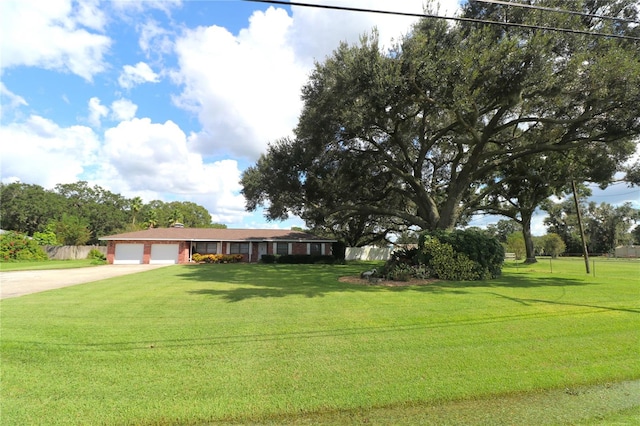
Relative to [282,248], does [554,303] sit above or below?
below

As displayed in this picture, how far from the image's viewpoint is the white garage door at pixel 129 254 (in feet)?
97.5

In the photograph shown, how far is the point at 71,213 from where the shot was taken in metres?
51.5

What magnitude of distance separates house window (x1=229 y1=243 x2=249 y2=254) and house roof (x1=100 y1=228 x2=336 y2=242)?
2.16ft

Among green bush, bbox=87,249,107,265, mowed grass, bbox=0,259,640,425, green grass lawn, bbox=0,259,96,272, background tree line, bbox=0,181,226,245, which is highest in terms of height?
background tree line, bbox=0,181,226,245

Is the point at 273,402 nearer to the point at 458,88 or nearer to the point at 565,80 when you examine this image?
the point at 458,88

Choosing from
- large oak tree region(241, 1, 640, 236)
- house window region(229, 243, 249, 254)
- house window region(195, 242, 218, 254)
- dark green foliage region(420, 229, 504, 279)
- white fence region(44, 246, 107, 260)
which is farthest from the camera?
white fence region(44, 246, 107, 260)

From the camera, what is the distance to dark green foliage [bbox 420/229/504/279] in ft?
51.3

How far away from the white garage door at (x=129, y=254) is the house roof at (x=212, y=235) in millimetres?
764

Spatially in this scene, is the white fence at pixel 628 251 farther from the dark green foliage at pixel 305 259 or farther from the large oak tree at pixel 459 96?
the dark green foliage at pixel 305 259

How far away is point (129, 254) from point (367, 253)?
2385 centimetres

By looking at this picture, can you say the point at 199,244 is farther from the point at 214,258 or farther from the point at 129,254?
the point at 129,254

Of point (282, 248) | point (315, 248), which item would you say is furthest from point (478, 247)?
point (282, 248)

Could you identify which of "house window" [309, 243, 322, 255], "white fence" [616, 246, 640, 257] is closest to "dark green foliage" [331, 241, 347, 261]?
"house window" [309, 243, 322, 255]

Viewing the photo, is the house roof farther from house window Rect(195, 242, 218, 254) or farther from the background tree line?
the background tree line
